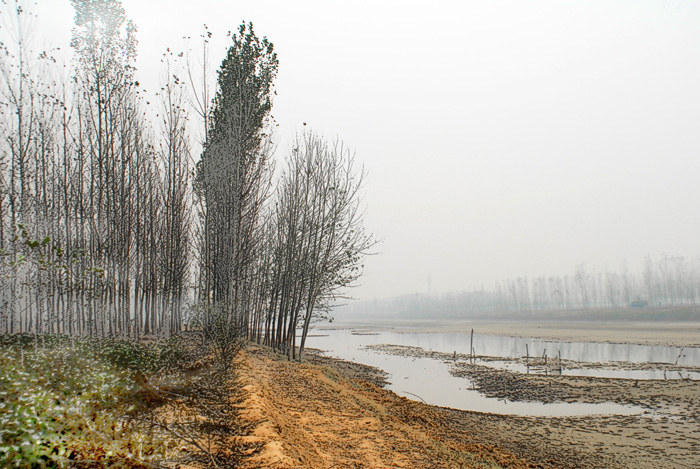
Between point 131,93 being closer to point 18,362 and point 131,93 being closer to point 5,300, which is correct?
point 5,300

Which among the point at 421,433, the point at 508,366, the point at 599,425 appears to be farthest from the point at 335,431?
the point at 508,366

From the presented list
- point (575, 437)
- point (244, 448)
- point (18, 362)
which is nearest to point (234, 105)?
point (18, 362)

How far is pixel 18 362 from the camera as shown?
314 inches

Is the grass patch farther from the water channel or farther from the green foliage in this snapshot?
the water channel

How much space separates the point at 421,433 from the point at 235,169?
36.1 ft

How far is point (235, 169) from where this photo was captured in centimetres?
1561

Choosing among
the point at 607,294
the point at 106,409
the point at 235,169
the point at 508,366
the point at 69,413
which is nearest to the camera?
the point at 69,413

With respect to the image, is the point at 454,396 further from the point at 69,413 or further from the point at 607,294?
the point at 607,294

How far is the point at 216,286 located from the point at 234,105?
6956 mm

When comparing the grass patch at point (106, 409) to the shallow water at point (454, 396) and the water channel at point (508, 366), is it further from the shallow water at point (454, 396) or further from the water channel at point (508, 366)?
the water channel at point (508, 366)

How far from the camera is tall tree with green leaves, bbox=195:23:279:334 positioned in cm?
1488

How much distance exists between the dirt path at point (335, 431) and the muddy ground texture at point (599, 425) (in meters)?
1.26

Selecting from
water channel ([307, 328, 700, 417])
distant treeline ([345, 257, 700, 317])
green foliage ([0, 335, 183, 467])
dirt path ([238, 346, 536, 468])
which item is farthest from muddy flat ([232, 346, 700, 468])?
distant treeline ([345, 257, 700, 317])

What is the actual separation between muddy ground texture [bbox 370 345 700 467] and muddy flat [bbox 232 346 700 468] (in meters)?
0.03
